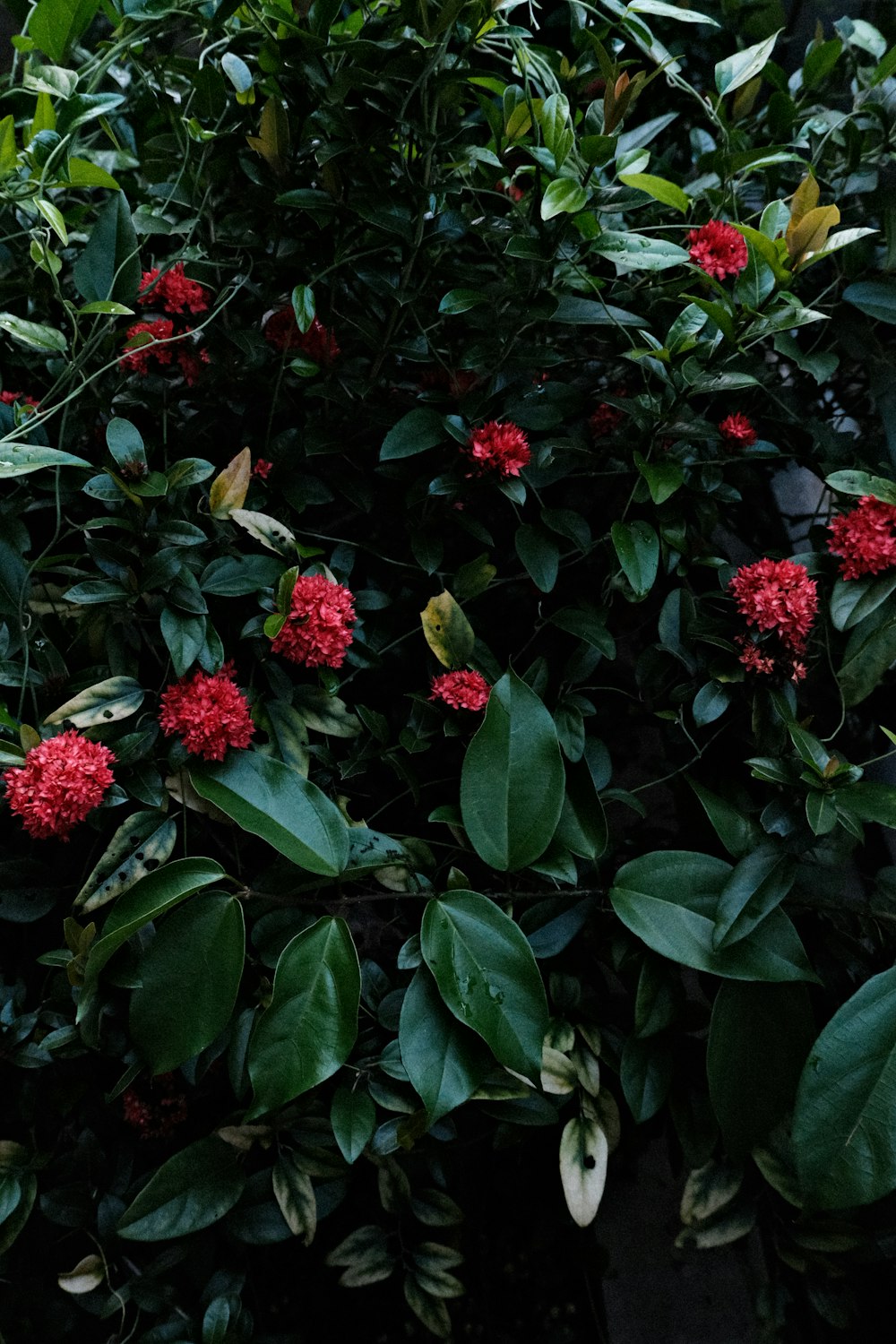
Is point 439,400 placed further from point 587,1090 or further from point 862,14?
point 862,14

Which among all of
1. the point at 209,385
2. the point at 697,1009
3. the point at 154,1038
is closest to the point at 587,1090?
the point at 697,1009

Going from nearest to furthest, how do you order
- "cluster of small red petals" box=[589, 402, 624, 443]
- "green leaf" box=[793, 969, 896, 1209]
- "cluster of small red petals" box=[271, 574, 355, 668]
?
"green leaf" box=[793, 969, 896, 1209] → "cluster of small red petals" box=[271, 574, 355, 668] → "cluster of small red petals" box=[589, 402, 624, 443]

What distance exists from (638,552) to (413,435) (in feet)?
0.69

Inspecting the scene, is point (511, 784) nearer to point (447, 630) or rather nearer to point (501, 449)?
point (447, 630)

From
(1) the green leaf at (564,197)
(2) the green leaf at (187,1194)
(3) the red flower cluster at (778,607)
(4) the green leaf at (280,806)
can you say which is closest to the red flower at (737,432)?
(3) the red flower cluster at (778,607)

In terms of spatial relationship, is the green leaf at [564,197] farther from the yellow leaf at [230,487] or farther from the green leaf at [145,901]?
the green leaf at [145,901]

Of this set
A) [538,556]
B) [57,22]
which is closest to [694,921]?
[538,556]

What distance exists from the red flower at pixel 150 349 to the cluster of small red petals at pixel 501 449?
280 mm

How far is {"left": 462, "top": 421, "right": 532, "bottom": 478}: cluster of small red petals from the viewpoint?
2.42 ft

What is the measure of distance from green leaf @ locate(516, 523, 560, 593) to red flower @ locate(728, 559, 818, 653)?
0.16 metres

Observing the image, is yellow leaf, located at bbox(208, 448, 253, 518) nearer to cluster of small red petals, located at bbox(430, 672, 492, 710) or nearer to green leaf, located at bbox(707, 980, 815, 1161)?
cluster of small red petals, located at bbox(430, 672, 492, 710)

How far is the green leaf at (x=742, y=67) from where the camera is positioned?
78 cm

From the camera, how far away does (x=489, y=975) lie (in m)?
0.66

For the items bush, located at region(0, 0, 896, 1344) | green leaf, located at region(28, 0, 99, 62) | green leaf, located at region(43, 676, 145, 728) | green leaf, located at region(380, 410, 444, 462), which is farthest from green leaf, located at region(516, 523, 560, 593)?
green leaf, located at region(28, 0, 99, 62)
